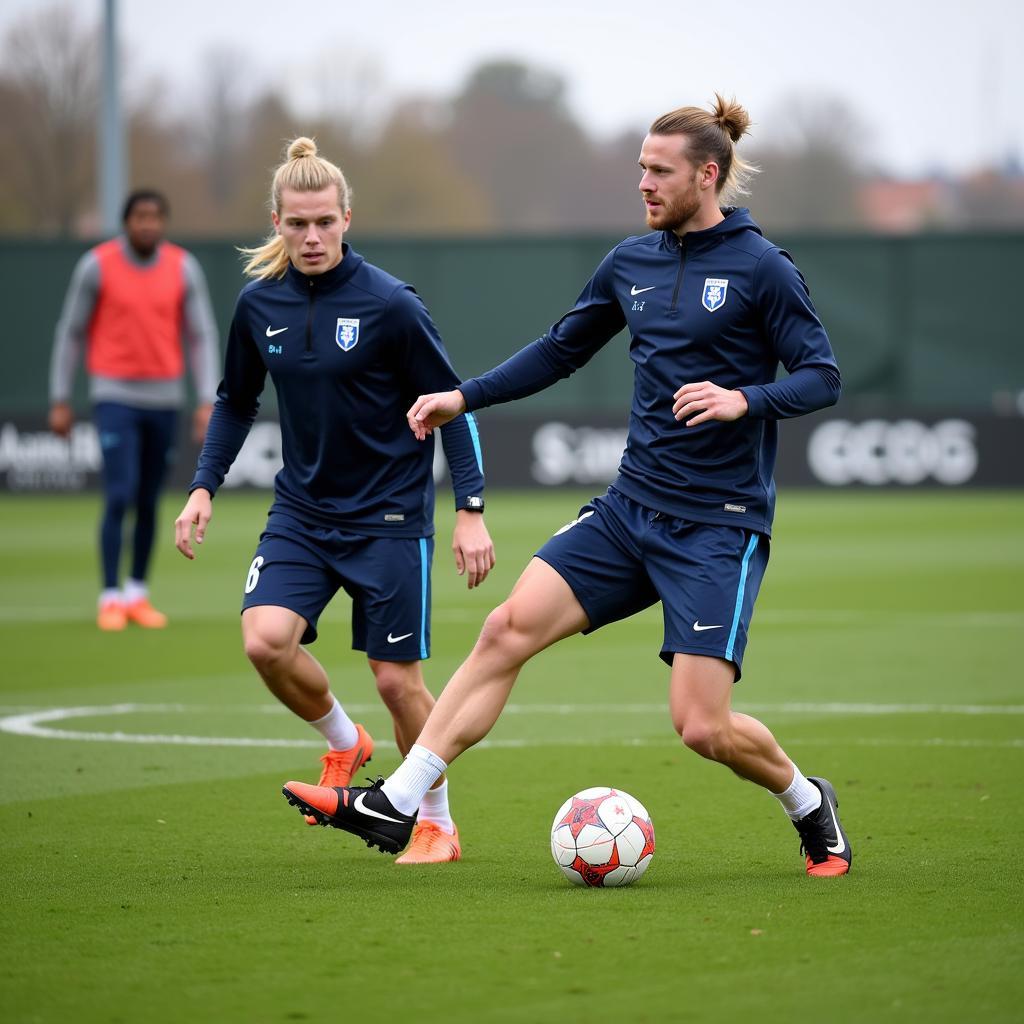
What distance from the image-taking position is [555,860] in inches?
214

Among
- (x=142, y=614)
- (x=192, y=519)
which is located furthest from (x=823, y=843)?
(x=142, y=614)

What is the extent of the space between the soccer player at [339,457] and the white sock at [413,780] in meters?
0.45

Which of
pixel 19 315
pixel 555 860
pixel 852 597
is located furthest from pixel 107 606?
pixel 19 315

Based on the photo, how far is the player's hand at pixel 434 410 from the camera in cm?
563

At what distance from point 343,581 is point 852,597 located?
27.2 feet

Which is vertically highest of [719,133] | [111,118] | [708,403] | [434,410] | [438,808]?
[111,118]

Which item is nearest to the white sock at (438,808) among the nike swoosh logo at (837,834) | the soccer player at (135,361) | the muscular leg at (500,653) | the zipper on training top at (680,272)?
→ the muscular leg at (500,653)

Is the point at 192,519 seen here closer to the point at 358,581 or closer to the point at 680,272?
the point at 358,581

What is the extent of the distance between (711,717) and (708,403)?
90cm

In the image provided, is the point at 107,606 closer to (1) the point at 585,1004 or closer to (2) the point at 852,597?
(2) the point at 852,597

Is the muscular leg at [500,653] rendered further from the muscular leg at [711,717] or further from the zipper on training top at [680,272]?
the zipper on training top at [680,272]

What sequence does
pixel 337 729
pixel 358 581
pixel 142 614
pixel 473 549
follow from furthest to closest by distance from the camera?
pixel 142 614, pixel 337 729, pixel 358 581, pixel 473 549

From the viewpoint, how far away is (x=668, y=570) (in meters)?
5.47

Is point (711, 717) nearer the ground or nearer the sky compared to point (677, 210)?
nearer the ground
